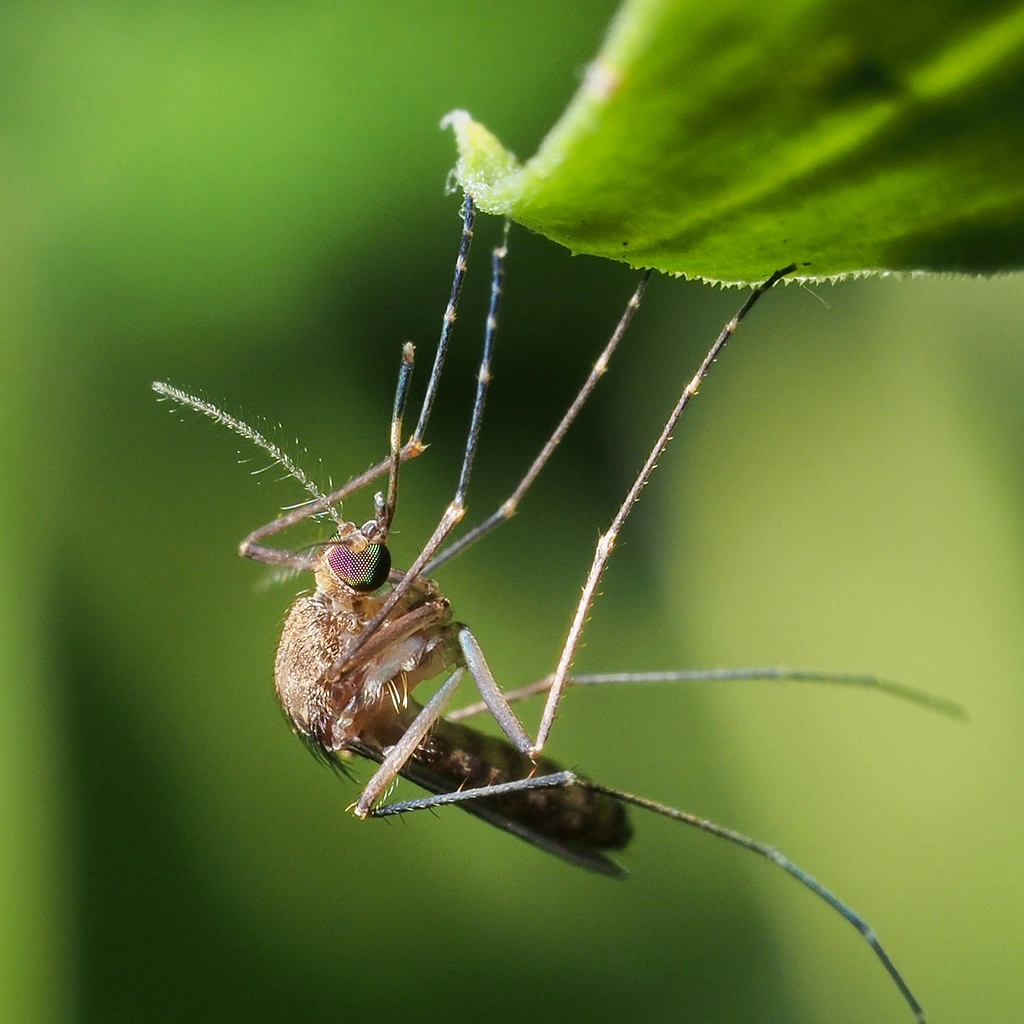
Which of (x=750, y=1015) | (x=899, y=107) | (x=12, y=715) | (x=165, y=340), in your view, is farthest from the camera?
(x=165, y=340)

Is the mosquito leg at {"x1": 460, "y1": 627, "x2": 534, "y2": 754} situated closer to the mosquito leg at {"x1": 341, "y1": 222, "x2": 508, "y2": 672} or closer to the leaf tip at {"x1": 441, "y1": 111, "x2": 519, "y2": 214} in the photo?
the mosquito leg at {"x1": 341, "y1": 222, "x2": 508, "y2": 672}

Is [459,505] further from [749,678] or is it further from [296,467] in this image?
[749,678]

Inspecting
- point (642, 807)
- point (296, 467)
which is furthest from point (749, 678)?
point (296, 467)

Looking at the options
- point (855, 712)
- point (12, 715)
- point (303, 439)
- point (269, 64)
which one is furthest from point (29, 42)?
point (855, 712)

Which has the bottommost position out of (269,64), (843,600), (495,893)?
(495,893)

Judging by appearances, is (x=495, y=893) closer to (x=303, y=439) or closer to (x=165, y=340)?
(x=303, y=439)

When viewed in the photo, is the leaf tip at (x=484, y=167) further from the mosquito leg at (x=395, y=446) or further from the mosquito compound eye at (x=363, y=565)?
the mosquito compound eye at (x=363, y=565)
